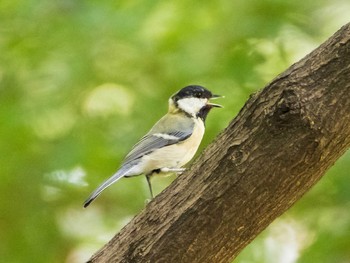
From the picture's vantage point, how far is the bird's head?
3234 millimetres

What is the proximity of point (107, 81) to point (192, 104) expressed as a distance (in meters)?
0.39

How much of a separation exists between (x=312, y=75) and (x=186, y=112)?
1.53 metres

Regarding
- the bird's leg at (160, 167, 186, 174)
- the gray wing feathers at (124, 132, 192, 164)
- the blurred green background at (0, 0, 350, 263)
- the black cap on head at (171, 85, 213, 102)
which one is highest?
the blurred green background at (0, 0, 350, 263)

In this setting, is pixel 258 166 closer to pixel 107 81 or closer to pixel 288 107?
pixel 288 107

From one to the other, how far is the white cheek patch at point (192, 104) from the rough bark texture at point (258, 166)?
1220 millimetres

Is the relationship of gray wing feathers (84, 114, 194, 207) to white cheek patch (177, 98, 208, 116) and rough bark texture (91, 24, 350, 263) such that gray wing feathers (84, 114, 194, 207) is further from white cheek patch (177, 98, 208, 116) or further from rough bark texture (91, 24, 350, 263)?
rough bark texture (91, 24, 350, 263)

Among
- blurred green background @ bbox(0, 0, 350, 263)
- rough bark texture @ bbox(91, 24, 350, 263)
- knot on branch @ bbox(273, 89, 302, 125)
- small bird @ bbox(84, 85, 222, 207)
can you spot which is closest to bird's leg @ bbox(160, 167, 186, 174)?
small bird @ bbox(84, 85, 222, 207)

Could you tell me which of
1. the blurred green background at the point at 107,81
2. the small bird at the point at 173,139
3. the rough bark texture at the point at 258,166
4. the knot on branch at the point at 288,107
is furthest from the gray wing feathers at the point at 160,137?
the knot on branch at the point at 288,107

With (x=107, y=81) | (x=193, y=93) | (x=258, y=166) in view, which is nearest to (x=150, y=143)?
(x=193, y=93)

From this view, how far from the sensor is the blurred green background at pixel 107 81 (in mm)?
3285

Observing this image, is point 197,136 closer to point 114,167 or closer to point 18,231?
point 114,167

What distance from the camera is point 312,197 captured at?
3199mm

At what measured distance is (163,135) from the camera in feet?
10.1

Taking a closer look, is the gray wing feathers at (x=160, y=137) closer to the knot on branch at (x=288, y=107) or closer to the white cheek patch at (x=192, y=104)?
the white cheek patch at (x=192, y=104)
